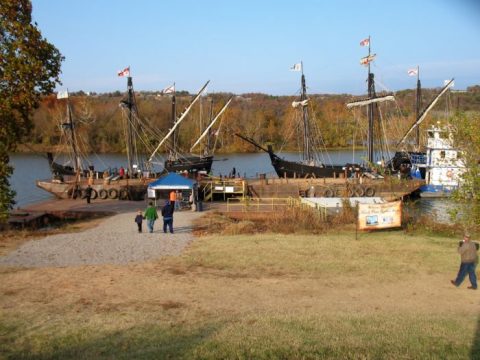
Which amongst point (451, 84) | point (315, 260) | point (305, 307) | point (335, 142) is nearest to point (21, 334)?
point (305, 307)

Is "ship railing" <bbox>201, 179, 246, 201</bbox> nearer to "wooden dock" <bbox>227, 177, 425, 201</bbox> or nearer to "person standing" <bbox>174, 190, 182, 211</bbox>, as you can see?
"wooden dock" <bbox>227, 177, 425, 201</bbox>

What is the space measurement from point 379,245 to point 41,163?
235ft

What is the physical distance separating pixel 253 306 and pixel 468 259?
6076 mm

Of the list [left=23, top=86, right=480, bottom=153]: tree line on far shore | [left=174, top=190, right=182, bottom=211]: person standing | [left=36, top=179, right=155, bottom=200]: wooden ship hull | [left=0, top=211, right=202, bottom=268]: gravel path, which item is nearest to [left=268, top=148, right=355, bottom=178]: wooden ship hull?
[left=36, top=179, right=155, bottom=200]: wooden ship hull

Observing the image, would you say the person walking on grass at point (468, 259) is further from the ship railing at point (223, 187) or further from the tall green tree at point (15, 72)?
the ship railing at point (223, 187)

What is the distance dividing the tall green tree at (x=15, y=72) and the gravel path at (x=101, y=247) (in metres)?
3.60

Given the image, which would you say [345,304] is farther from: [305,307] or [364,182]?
[364,182]

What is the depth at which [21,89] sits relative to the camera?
74.7 feet

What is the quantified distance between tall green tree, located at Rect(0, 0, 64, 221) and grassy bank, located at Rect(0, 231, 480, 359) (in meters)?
8.73

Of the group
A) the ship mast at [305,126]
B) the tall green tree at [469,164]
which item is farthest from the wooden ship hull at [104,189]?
the tall green tree at [469,164]

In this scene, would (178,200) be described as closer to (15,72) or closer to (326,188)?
(15,72)

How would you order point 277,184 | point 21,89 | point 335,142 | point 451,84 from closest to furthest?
point 21,89
point 277,184
point 451,84
point 335,142

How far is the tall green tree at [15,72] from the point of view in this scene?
22531mm

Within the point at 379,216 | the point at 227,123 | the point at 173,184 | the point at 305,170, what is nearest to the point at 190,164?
the point at 305,170
